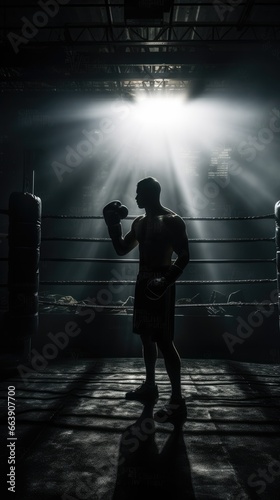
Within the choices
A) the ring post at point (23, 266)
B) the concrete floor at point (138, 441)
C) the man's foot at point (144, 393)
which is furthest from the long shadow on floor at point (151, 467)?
the ring post at point (23, 266)

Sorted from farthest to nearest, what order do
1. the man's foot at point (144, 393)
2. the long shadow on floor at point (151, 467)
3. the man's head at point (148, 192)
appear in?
the man's head at point (148, 192)
the man's foot at point (144, 393)
the long shadow on floor at point (151, 467)

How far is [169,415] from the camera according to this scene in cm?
173

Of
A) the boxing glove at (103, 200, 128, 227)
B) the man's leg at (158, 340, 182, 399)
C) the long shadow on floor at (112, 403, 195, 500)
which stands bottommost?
the long shadow on floor at (112, 403, 195, 500)

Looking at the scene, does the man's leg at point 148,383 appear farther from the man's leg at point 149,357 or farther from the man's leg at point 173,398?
the man's leg at point 173,398

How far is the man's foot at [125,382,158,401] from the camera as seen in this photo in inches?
79.4

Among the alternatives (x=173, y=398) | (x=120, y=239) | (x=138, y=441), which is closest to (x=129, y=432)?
(x=138, y=441)

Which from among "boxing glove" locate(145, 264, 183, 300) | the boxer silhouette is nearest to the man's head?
the boxer silhouette

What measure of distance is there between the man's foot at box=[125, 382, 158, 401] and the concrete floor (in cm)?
5

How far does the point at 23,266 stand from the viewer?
2.75 meters

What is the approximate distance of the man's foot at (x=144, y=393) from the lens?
2016 millimetres

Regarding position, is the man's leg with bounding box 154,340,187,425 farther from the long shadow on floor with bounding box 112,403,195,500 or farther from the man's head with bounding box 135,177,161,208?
the man's head with bounding box 135,177,161,208

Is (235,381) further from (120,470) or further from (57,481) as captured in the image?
(57,481)

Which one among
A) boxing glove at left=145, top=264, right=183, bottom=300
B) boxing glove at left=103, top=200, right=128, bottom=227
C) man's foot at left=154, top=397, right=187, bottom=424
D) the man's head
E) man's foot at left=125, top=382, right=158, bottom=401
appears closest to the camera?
man's foot at left=154, top=397, right=187, bottom=424

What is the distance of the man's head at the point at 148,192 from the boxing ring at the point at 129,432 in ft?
3.92
